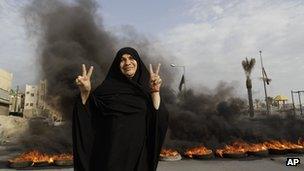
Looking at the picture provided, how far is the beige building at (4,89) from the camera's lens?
137 ft

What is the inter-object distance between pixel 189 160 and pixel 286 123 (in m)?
12.6

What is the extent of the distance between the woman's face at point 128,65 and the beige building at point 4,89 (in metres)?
42.1

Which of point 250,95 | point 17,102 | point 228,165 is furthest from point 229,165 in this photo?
point 17,102

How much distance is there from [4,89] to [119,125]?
44.7 metres

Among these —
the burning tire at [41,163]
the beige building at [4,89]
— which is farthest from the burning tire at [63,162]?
the beige building at [4,89]

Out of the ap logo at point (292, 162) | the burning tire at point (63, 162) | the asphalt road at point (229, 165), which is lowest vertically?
the asphalt road at point (229, 165)

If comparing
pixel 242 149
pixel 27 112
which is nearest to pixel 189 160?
pixel 242 149

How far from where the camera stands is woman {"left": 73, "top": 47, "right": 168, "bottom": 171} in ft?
8.89

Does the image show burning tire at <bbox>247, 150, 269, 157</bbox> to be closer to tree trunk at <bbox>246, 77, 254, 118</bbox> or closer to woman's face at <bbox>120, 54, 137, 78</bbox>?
woman's face at <bbox>120, 54, 137, 78</bbox>

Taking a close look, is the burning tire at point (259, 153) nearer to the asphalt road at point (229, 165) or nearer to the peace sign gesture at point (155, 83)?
the asphalt road at point (229, 165)

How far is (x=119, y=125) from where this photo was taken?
8.98 ft

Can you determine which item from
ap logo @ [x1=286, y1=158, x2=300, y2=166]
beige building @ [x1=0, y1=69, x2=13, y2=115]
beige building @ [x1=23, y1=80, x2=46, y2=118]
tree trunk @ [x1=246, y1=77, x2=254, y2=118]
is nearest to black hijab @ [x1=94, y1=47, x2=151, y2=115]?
ap logo @ [x1=286, y1=158, x2=300, y2=166]

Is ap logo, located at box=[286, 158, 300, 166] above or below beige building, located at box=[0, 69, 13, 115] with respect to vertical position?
below

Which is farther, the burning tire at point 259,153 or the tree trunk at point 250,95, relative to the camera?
the tree trunk at point 250,95
